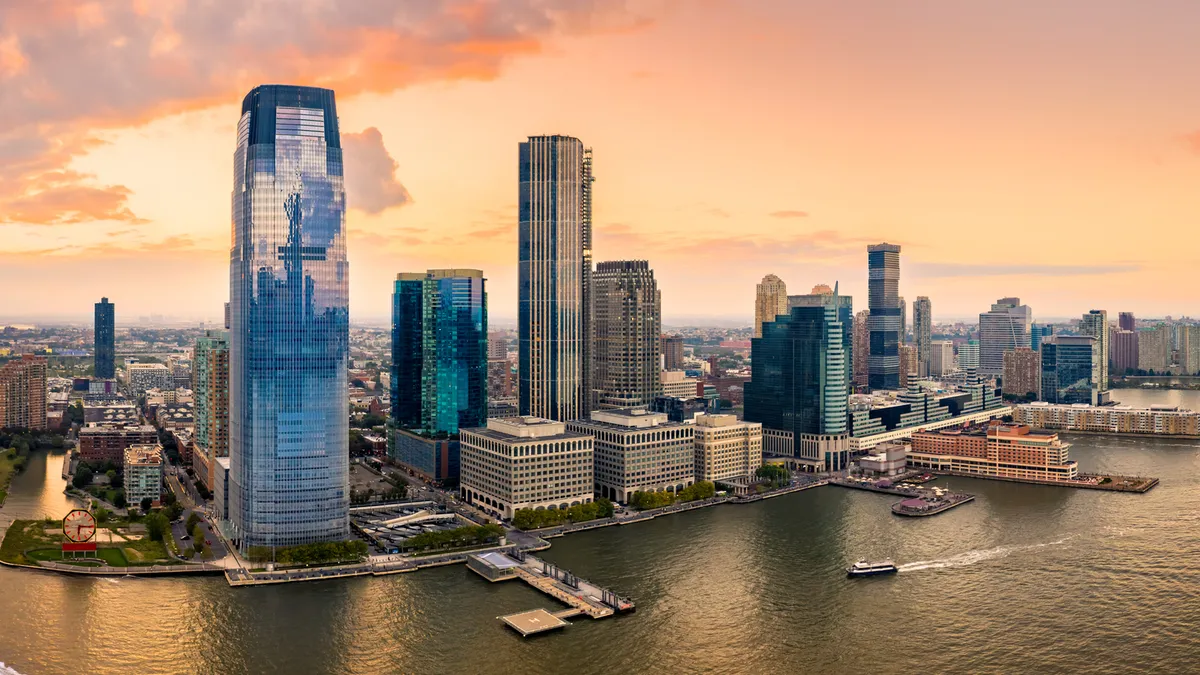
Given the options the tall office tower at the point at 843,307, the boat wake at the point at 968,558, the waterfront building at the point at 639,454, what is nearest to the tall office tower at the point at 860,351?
the tall office tower at the point at 843,307

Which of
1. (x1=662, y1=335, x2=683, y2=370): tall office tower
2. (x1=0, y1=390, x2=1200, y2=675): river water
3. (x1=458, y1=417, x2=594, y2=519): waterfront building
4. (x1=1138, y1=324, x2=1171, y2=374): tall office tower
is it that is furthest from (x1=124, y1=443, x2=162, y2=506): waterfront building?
(x1=1138, y1=324, x2=1171, y2=374): tall office tower

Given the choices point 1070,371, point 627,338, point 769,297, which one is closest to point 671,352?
point 769,297

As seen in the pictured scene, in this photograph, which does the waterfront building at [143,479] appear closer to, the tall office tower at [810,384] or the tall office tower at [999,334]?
the tall office tower at [810,384]

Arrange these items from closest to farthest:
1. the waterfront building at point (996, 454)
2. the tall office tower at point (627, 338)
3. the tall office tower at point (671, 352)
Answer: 1. the waterfront building at point (996, 454)
2. the tall office tower at point (627, 338)
3. the tall office tower at point (671, 352)

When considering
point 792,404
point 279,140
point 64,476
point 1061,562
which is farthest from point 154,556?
point 792,404

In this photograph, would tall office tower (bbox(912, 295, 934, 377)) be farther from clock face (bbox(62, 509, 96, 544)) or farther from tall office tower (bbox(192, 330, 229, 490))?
clock face (bbox(62, 509, 96, 544))

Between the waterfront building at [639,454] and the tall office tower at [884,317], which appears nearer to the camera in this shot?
the waterfront building at [639,454]

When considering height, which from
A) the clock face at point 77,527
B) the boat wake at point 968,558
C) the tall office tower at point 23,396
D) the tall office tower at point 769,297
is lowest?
the boat wake at point 968,558
